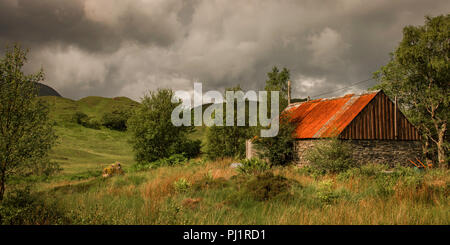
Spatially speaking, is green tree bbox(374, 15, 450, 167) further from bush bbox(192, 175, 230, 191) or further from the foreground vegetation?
bush bbox(192, 175, 230, 191)

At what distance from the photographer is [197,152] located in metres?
39.1

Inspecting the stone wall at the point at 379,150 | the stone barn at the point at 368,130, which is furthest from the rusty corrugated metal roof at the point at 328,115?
the stone wall at the point at 379,150

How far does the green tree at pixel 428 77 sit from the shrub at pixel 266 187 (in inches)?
914

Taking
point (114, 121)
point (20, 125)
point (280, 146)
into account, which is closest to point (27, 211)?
point (20, 125)

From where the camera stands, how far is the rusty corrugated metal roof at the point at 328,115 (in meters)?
19.8

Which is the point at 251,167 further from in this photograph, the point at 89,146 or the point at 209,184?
the point at 89,146

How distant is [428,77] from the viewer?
25.8 m

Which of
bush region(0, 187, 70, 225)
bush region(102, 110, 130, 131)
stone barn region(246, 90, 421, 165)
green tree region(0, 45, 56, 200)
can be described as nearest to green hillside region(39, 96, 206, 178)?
bush region(102, 110, 130, 131)

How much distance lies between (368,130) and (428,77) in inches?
477

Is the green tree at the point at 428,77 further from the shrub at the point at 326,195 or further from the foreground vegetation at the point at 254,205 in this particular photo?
the shrub at the point at 326,195

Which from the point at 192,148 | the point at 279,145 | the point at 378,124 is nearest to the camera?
the point at 378,124

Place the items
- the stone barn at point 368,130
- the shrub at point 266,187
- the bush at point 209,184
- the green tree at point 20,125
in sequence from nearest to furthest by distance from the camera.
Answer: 1. the green tree at point 20,125
2. the shrub at point 266,187
3. the bush at point 209,184
4. the stone barn at point 368,130

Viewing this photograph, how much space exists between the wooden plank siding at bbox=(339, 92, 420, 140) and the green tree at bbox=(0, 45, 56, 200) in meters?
18.0

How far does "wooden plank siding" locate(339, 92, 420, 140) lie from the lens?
19500 millimetres
